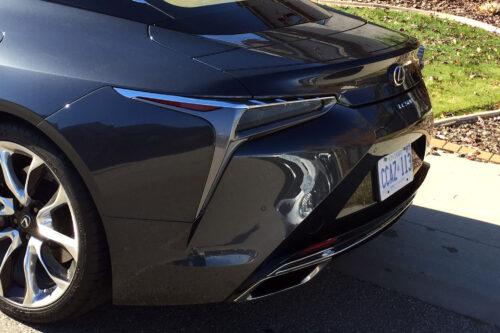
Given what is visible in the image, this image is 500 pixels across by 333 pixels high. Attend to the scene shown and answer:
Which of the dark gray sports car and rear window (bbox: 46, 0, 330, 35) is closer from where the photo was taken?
the dark gray sports car

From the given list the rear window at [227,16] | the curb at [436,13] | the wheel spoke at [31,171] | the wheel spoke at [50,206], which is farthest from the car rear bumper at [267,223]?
the curb at [436,13]

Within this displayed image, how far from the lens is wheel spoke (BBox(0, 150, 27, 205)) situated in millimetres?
2701

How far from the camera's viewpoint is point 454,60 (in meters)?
7.27

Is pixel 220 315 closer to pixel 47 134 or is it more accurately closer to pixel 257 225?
pixel 257 225

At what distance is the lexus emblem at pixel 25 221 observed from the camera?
8.93 feet

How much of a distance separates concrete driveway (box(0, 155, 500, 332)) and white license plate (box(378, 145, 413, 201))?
619 millimetres

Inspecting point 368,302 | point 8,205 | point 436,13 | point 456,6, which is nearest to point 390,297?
point 368,302

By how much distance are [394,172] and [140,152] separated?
3.50 ft

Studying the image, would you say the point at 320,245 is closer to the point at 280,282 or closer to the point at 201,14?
the point at 280,282

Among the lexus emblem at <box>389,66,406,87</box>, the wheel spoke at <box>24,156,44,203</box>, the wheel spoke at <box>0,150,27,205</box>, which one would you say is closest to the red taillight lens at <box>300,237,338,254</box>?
the lexus emblem at <box>389,66,406,87</box>

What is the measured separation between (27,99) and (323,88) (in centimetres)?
110

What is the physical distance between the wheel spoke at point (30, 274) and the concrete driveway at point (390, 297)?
166 mm

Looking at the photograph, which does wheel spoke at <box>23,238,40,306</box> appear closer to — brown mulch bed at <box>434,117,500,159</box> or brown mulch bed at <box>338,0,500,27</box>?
brown mulch bed at <box>434,117,500,159</box>

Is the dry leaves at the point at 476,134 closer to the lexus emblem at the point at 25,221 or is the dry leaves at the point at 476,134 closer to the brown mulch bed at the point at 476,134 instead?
the brown mulch bed at the point at 476,134
